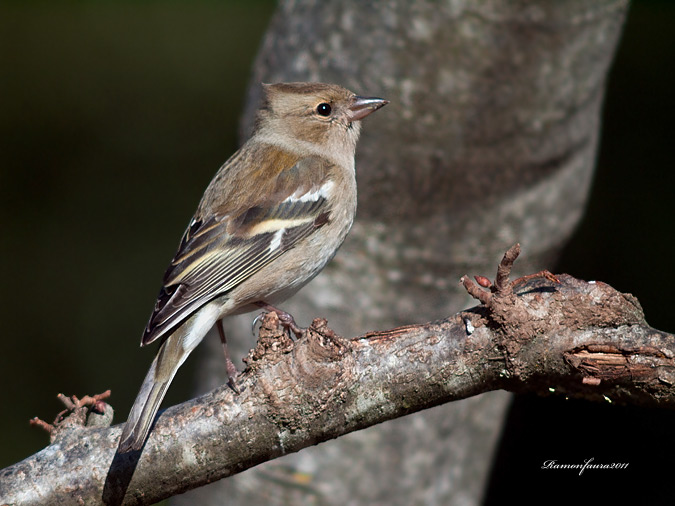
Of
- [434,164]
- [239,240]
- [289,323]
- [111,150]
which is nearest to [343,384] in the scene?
[289,323]

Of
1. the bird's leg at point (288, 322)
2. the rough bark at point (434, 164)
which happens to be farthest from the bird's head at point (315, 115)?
the bird's leg at point (288, 322)

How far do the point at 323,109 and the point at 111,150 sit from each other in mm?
4333

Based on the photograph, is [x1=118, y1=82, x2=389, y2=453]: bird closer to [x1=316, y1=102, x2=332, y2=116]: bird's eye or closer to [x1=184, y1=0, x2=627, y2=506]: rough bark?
[x1=316, y1=102, x2=332, y2=116]: bird's eye

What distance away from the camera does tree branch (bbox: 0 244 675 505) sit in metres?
2.19

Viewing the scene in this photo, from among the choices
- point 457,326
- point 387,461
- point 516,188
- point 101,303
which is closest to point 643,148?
point 516,188

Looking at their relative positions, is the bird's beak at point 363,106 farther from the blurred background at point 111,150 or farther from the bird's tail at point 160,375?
the blurred background at point 111,150

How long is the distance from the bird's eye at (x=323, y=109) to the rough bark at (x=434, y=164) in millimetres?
264

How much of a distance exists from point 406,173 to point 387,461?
148 centimetres

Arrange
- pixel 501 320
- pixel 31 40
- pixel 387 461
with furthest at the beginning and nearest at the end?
1. pixel 31 40
2. pixel 387 461
3. pixel 501 320

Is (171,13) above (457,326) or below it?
above

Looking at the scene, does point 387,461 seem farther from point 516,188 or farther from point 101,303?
point 101,303

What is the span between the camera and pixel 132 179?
7.46 metres

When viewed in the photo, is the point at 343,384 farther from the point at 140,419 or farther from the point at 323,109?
the point at 323,109

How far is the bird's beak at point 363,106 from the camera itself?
346 centimetres
